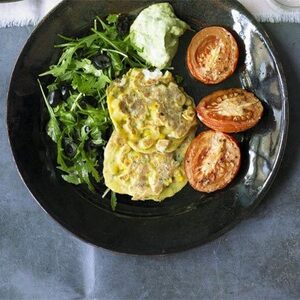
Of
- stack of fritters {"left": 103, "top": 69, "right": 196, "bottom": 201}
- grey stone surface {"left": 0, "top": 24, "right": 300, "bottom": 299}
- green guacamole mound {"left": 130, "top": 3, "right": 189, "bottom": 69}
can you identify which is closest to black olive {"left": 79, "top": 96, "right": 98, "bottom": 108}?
stack of fritters {"left": 103, "top": 69, "right": 196, "bottom": 201}

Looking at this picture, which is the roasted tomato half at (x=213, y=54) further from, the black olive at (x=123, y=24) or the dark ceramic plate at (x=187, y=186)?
the black olive at (x=123, y=24)

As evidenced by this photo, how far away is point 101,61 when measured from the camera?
228 centimetres

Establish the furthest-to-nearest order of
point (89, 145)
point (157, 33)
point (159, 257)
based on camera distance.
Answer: point (159, 257) < point (89, 145) < point (157, 33)

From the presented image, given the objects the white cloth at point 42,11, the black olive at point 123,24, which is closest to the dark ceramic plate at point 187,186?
the black olive at point 123,24

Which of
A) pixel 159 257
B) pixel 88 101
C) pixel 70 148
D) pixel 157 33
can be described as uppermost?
pixel 157 33

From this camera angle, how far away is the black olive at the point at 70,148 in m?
2.33

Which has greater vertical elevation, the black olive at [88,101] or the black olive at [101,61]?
the black olive at [101,61]

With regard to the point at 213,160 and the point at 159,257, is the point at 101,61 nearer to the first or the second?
the point at 213,160

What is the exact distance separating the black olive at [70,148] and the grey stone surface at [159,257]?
297 mm

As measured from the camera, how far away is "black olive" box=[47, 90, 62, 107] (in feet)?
7.55

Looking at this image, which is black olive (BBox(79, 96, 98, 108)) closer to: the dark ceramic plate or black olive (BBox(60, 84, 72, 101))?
black olive (BBox(60, 84, 72, 101))

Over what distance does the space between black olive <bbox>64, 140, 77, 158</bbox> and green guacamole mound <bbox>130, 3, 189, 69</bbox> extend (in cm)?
47

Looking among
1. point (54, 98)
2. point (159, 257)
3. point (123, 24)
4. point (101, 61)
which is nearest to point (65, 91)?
point (54, 98)

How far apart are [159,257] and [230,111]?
716 millimetres
